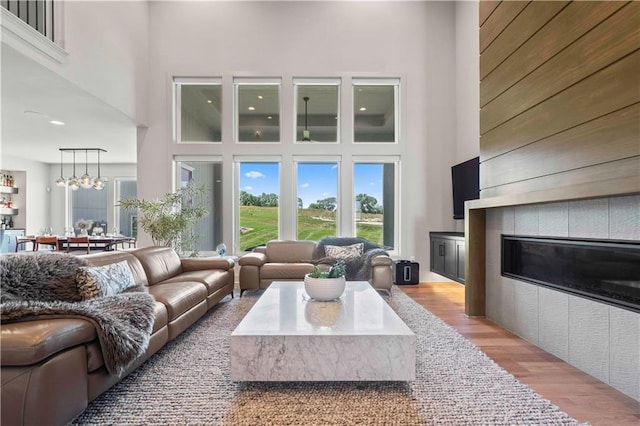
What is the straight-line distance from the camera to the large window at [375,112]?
20.2ft

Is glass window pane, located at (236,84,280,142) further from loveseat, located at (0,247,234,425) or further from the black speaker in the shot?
loveseat, located at (0,247,234,425)

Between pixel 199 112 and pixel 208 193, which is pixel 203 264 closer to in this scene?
pixel 208 193

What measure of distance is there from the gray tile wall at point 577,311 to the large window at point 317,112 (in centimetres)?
355

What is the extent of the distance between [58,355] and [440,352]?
245cm

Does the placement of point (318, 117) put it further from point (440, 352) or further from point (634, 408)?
point (634, 408)

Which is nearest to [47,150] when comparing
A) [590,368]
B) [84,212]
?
[84,212]

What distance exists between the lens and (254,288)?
4.68m

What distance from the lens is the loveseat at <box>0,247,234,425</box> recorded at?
58.4 inches

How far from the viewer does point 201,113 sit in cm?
624

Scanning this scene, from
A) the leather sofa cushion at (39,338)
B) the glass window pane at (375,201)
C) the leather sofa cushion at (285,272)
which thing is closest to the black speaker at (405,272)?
the glass window pane at (375,201)

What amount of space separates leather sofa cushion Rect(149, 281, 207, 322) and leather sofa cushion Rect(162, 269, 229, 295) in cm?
15

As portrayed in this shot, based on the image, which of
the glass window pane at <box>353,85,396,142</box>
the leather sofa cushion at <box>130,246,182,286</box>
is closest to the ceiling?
the leather sofa cushion at <box>130,246,182,286</box>

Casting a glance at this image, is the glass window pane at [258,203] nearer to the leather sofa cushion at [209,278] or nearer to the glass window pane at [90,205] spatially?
the leather sofa cushion at [209,278]

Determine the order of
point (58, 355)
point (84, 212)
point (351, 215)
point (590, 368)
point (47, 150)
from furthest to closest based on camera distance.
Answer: point (84, 212), point (47, 150), point (351, 215), point (590, 368), point (58, 355)
